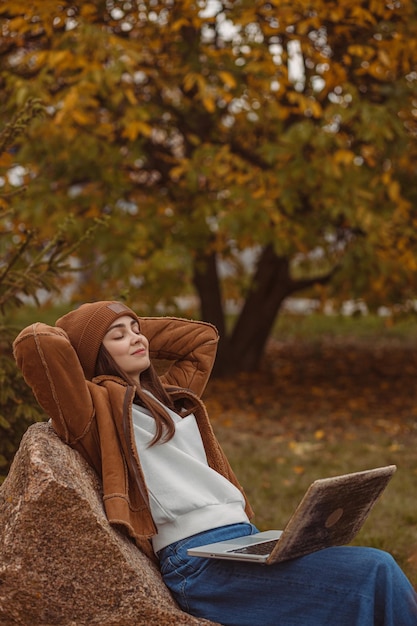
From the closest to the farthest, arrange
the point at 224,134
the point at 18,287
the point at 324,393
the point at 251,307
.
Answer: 1. the point at 18,287
2. the point at 224,134
3. the point at 324,393
4. the point at 251,307

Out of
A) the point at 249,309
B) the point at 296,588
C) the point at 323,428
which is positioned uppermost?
the point at 296,588

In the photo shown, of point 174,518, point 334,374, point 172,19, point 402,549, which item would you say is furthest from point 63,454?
point 334,374

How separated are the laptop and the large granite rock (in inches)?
8.2

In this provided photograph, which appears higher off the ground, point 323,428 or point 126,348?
point 126,348

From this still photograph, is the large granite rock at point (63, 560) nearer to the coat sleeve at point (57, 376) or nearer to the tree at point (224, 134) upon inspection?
the coat sleeve at point (57, 376)

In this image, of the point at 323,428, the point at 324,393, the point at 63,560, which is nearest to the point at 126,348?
the point at 63,560

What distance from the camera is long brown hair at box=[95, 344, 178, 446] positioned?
3.08m

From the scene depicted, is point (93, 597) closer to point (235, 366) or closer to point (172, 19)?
point (172, 19)

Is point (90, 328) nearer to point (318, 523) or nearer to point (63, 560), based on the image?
point (63, 560)

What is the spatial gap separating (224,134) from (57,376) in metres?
6.78

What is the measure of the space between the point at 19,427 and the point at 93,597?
5.62 feet

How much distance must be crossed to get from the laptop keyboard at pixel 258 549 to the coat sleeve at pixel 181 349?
2.37 ft

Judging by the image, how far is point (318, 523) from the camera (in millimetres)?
2752

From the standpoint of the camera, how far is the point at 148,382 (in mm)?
3252
